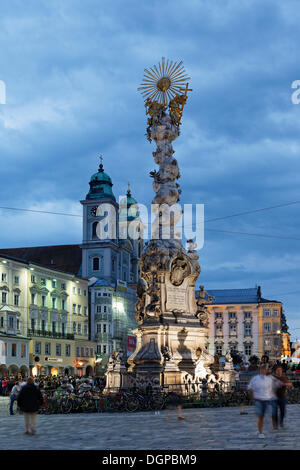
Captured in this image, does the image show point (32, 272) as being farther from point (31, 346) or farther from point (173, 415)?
point (173, 415)

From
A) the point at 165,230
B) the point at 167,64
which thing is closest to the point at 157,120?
the point at 167,64

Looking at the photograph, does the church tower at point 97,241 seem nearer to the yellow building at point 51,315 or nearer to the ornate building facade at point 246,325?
the yellow building at point 51,315

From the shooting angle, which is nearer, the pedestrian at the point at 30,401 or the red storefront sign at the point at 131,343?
the pedestrian at the point at 30,401

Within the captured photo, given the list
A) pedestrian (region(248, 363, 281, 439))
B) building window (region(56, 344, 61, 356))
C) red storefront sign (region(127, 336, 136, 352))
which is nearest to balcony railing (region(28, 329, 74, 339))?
building window (region(56, 344, 61, 356))

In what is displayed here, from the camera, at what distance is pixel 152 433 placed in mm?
16812

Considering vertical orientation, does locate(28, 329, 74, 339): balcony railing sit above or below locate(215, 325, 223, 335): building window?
above

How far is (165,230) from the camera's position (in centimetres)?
3344

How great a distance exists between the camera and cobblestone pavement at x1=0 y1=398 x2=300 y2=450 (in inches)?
564

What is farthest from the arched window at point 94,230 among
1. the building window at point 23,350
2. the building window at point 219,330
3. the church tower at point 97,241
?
the building window at point 23,350

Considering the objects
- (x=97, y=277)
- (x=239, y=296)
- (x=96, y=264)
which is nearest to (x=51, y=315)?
(x=97, y=277)

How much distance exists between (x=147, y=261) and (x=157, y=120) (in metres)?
7.53

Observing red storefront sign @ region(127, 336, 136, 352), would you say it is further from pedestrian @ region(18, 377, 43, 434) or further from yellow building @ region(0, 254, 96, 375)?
pedestrian @ region(18, 377, 43, 434)

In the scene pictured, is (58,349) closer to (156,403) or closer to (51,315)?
(51,315)

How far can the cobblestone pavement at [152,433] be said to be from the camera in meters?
14.3
